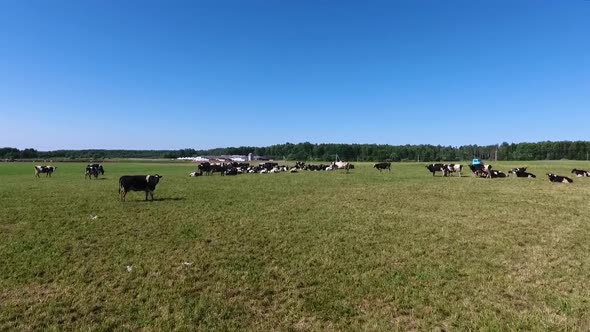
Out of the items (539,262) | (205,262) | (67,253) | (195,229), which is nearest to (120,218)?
(195,229)

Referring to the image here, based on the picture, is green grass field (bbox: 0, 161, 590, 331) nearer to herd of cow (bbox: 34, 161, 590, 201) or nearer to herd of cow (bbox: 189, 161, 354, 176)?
herd of cow (bbox: 34, 161, 590, 201)

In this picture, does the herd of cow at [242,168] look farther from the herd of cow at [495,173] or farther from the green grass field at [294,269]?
the green grass field at [294,269]

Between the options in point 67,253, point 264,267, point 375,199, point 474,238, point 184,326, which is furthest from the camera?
point 375,199

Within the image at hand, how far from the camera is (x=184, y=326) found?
6.14 m

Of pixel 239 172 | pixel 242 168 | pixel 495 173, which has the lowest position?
pixel 239 172

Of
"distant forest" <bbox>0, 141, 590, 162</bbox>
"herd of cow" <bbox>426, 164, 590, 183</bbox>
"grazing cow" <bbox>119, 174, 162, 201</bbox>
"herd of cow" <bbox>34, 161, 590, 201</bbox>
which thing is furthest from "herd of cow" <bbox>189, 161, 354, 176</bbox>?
"distant forest" <bbox>0, 141, 590, 162</bbox>

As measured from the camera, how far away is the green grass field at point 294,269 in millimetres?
6430

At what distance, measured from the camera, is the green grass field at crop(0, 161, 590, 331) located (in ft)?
21.1

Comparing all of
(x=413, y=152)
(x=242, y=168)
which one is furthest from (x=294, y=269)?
(x=413, y=152)

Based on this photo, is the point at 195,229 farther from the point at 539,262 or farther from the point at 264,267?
the point at 539,262

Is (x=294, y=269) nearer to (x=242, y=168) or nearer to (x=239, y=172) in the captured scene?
(x=239, y=172)

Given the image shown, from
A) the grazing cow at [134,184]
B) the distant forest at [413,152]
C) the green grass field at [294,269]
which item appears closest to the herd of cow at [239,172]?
the grazing cow at [134,184]

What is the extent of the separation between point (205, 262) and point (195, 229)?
11.7ft

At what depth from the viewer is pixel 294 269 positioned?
8.71 metres
